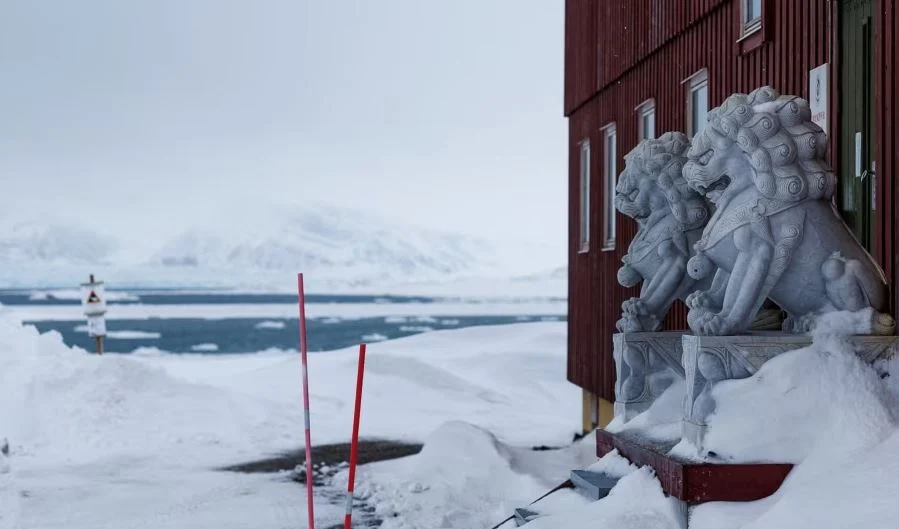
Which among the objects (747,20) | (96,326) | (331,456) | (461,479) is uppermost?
(747,20)

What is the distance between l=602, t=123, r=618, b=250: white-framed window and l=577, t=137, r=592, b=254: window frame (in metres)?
0.79

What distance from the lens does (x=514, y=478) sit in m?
11.1

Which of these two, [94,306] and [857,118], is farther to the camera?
[94,306]

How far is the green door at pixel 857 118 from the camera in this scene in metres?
7.43

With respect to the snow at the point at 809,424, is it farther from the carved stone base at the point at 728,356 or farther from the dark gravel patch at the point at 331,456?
the dark gravel patch at the point at 331,456

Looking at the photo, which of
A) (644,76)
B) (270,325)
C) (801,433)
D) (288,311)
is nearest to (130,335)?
(270,325)

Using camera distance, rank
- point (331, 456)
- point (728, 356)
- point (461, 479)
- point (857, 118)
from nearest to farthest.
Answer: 1. point (728, 356)
2. point (857, 118)
3. point (461, 479)
4. point (331, 456)

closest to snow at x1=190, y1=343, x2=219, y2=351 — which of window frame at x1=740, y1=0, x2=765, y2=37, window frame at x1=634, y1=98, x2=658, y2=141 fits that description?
window frame at x1=634, y1=98, x2=658, y2=141

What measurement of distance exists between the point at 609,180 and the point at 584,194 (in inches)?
47.7

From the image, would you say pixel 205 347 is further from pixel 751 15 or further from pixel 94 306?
pixel 751 15

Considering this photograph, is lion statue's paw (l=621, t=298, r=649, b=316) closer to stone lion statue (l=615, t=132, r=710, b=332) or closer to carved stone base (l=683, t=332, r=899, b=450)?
stone lion statue (l=615, t=132, r=710, b=332)

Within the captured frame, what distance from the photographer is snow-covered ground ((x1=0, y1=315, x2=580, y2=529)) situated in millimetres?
10781

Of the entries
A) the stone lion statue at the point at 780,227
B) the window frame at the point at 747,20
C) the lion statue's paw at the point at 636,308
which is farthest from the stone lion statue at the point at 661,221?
the window frame at the point at 747,20

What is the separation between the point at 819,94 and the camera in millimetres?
8188
